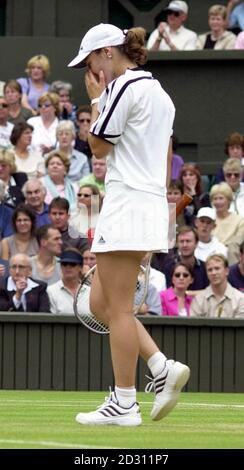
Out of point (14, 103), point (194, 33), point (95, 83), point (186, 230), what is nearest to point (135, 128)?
point (95, 83)

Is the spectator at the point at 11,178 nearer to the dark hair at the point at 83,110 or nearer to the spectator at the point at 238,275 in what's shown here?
the dark hair at the point at 83,110

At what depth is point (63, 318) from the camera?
14461 mm

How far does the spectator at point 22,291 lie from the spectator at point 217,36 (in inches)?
211

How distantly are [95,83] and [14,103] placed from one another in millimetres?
10208

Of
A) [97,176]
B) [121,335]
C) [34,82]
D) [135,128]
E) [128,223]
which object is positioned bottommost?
[121,335]

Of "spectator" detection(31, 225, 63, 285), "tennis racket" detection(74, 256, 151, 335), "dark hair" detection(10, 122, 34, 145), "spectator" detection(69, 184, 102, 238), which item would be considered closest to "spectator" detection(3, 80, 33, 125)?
"dark hair" detection(10, 122, 34, 145)

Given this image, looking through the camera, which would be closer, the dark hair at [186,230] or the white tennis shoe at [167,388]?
the white tennis shoe at [167,388]

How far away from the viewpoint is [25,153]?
17.7m

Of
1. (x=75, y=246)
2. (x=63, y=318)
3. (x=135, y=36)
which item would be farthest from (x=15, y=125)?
(x=135, y=36)

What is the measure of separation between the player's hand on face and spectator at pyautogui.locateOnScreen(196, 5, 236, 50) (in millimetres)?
10862

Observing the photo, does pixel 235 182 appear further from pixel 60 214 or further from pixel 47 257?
pixel 47 257

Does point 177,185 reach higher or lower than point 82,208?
higher

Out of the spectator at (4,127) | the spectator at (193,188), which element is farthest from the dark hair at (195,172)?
the spectator at (4,127)

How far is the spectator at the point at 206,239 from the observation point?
16.2 meters
